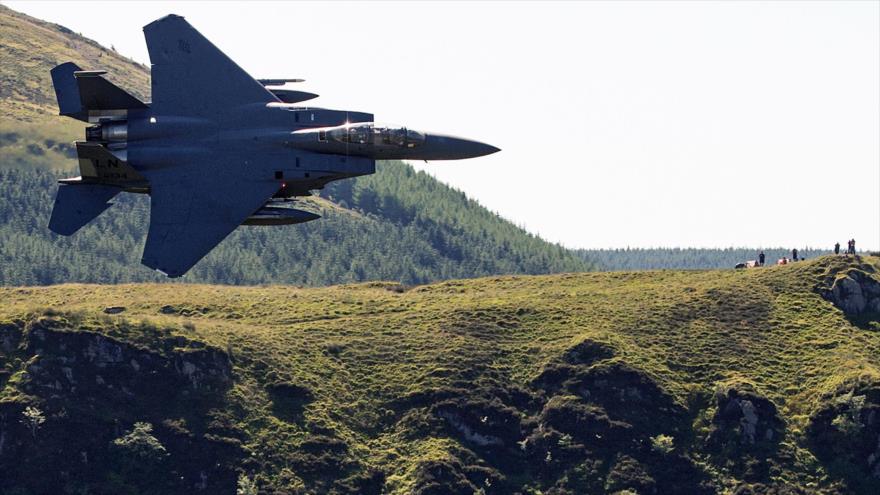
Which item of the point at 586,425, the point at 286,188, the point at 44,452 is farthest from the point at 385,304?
the point at 286,188

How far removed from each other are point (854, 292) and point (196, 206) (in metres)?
125

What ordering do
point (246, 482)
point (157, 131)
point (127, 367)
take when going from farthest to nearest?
point (127, 367)
point (246, 482)
point (157, 131)

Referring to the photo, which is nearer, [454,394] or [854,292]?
[454,394]

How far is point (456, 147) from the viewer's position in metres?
76.2

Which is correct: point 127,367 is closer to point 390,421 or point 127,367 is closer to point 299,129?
point 390,421

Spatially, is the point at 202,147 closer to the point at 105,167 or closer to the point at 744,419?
the point at 105,167

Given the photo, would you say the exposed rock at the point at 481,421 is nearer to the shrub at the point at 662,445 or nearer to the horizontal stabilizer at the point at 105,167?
the shrub at the point at 662,445

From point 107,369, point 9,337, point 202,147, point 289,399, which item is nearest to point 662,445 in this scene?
point 289,399

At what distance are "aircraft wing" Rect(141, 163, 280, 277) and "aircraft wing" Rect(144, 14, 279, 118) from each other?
3.20 meters

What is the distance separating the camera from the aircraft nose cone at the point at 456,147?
76.0 meters

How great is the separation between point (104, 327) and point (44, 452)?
691 inches

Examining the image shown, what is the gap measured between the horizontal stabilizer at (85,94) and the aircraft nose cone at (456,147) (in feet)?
46.4

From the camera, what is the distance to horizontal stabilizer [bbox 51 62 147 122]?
7338cm

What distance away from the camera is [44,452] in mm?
148375
